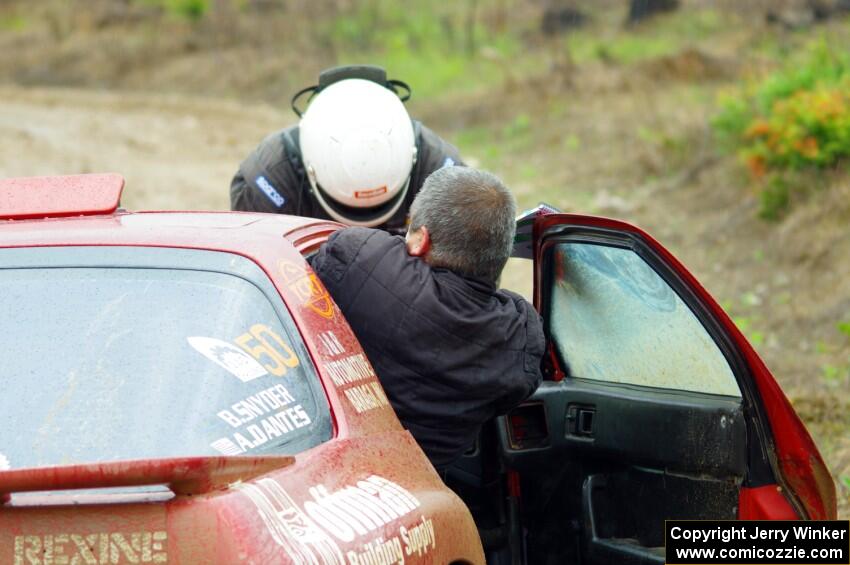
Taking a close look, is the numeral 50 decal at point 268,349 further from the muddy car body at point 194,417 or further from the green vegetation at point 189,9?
the green vegetation at point 189,9

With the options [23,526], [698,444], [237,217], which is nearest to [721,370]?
[698,444]

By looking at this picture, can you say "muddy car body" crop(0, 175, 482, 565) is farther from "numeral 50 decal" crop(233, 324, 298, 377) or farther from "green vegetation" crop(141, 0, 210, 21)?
"green vegetation" crop(141, 0, 210, 21)

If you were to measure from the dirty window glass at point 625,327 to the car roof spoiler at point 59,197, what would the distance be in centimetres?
141

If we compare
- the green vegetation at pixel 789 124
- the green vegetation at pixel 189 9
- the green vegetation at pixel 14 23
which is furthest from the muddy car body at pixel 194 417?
the green vegetation at pixel 14 23

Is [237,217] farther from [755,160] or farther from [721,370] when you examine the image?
[755,160]

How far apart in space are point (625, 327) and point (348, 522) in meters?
1.71

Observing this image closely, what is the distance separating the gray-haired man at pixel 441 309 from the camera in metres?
3.32

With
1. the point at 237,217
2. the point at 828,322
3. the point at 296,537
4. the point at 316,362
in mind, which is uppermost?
the point at 237,217

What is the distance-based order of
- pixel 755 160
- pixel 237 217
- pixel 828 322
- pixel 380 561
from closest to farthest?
1. pixel 380 561
2. pixel 237 217
3. pixel 828 322
4. pixel 755 160

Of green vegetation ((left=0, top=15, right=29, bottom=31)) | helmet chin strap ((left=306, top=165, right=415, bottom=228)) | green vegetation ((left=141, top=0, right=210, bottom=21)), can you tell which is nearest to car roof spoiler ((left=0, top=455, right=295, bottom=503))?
helmet chin strap ((left=306, top=165, right=415, bottom=228))

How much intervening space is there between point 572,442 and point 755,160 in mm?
8484

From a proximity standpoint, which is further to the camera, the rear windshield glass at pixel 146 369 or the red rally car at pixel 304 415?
the rear windshield glass at pixel 146 369

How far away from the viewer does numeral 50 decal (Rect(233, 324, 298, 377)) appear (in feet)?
9.29

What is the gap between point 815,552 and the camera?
353 cm
